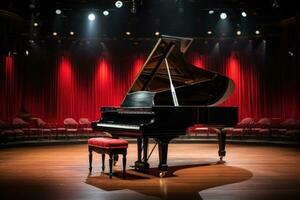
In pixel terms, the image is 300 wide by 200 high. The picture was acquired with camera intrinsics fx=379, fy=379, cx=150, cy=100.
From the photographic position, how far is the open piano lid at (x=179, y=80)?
6.25 m

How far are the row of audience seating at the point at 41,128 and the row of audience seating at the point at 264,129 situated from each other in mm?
3671

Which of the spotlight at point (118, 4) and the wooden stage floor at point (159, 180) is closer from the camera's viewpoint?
the wooden stage floor at point (159, 180)

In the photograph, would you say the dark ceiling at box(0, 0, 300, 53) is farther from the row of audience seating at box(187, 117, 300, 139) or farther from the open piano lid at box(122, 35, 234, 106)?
the open piano lid at box(122, 35, 234, 106)

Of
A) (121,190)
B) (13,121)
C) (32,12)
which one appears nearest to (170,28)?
(32,12)

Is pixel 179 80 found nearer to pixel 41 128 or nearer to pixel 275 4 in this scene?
pixel 275 4

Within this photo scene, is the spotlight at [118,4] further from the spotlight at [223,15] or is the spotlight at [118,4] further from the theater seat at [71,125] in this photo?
the theater seat at [71,125]

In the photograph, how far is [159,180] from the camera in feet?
17.4

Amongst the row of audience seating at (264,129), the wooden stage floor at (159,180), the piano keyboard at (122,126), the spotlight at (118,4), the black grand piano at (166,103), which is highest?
the spotlight at (118,4)

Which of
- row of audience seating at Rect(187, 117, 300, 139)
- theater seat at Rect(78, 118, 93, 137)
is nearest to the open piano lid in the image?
row of audience seating at Rect(187, 117, 300, 139)

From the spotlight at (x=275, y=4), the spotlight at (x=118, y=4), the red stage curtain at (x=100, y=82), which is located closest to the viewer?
the spotlight at (x=275, y=4)

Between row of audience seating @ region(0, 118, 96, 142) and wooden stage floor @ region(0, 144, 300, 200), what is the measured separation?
3.05m

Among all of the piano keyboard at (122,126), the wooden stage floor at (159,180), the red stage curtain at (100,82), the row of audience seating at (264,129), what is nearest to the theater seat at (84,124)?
the red stage curtain at (100,82)

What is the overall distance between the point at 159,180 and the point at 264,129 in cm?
703

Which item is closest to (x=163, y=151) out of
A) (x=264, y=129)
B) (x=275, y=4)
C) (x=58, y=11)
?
(x=264, y=129)
